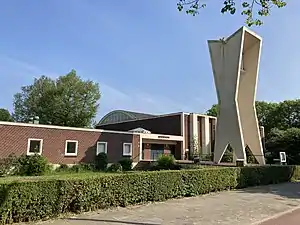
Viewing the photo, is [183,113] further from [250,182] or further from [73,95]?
[250,182]

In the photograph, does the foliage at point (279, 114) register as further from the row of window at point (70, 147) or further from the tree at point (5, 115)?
the tree at point (5, 115)

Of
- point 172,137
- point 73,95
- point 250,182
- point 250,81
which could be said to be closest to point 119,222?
point 250,182

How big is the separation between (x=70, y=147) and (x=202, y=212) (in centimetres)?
1899

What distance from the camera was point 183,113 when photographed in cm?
3984

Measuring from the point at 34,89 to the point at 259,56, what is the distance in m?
33.5

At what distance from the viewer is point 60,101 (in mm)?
47250

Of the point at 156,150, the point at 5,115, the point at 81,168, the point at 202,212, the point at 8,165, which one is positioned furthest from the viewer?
the point at 5,115

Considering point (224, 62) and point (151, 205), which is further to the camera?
point (224, 62)

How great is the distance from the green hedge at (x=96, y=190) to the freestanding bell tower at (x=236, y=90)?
1397 centimetres

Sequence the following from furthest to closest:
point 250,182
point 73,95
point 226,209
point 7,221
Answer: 1. point 73,95
2. point 250,182
3. point 226,209
4. point 7,221

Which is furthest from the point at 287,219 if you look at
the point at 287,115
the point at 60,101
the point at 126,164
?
the point at 287,115

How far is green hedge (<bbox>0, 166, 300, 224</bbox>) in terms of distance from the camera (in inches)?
301

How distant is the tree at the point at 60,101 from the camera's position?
1885 inches

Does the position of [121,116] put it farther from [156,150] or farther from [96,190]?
[96,190]
